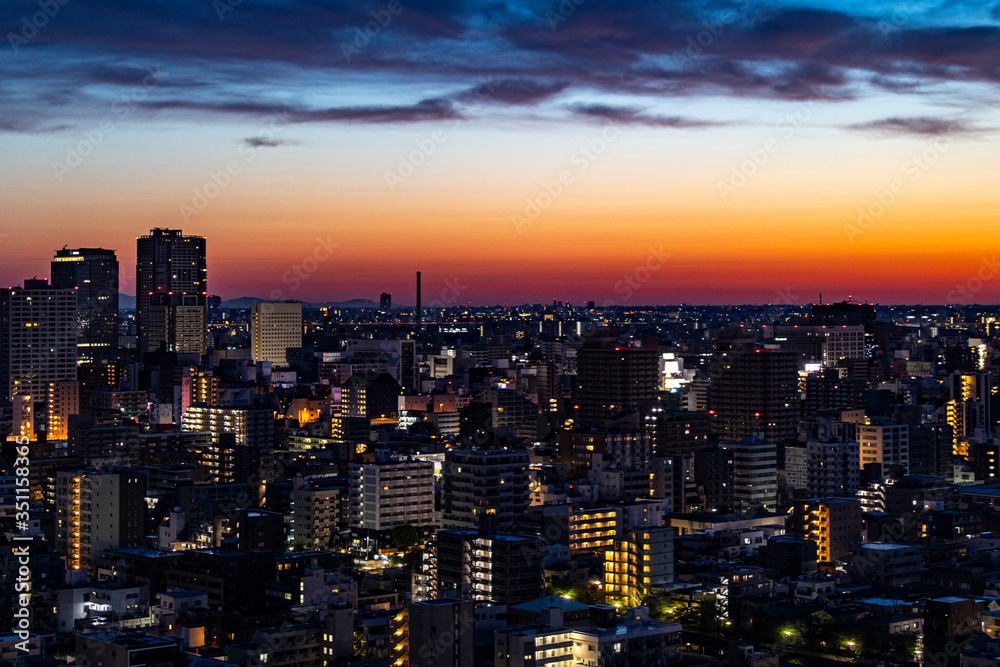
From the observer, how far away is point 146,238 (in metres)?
93.6

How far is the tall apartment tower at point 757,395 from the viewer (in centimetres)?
4566

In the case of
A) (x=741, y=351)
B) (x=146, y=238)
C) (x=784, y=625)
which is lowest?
(x=784, y=625)

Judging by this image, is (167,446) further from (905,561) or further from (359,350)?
(359,350)

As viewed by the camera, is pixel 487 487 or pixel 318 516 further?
pixel 318 516

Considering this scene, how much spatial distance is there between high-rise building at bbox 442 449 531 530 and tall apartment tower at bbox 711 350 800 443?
16732mm

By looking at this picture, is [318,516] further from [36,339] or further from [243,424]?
[36,339]

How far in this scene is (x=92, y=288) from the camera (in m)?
82.8

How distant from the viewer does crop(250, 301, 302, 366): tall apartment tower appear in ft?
281

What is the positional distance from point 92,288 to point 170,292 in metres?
8.28

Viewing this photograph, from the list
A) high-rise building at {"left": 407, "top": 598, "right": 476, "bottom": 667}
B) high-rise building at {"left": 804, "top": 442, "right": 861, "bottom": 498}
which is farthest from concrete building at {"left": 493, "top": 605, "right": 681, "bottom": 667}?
high-rise building at {"left": 804, "top": 442, "right": 861, "bottom": 498}

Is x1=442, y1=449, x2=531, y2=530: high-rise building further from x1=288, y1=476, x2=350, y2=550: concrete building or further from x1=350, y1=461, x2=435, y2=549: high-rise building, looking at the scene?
x1=288, y1=476, x2=350, y2=550: concrete building

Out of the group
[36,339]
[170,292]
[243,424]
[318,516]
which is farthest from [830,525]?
[170,292]

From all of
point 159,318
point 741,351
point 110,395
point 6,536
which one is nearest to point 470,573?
point 6,536

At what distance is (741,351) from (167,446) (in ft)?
58.3
